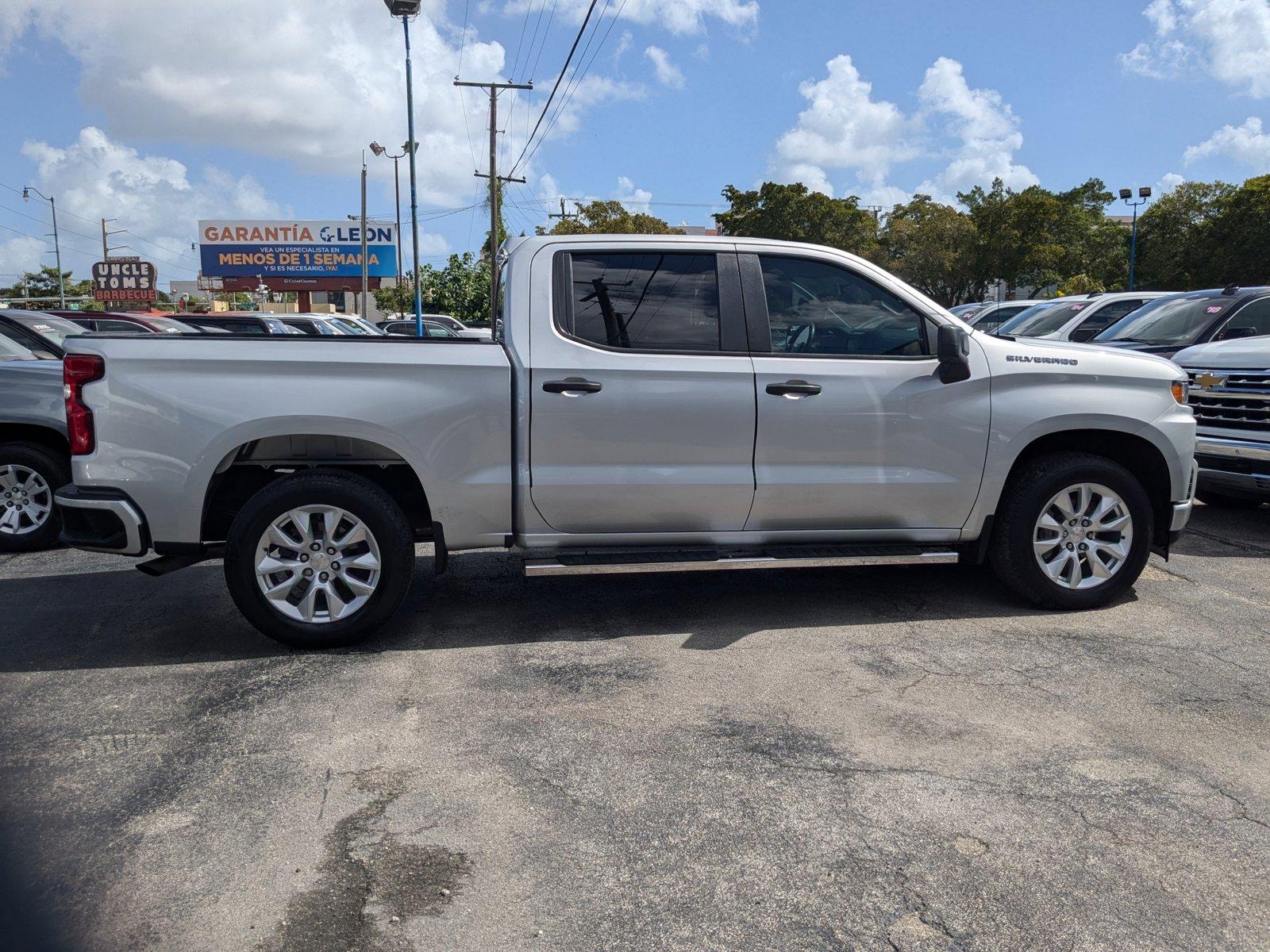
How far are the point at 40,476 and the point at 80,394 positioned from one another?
3.14 m

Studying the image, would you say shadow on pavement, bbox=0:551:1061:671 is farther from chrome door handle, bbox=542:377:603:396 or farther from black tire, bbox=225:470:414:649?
chrome door handle, bbox=542:377:603:396

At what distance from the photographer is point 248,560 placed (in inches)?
193

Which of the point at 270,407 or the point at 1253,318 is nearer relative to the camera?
the point at 270,407

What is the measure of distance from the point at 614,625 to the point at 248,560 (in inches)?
73.8

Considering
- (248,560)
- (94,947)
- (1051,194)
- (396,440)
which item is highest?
(1051,194)

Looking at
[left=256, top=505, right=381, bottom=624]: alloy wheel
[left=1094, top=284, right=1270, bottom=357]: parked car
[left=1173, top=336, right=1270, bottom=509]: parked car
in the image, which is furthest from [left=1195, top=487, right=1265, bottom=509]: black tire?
[left=256, top=505, right=381, bottom=624]: alloy wheel

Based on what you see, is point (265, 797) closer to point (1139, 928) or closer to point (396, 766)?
point (396, 766)

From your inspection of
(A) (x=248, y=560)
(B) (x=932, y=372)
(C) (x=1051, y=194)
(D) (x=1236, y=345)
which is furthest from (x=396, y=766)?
(C) (x=1051, y=194)

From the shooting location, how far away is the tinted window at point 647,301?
523 centimetres

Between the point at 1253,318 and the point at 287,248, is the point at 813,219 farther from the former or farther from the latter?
the point at 1253,318

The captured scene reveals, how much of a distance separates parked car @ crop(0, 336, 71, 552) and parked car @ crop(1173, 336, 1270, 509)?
27.0 ft

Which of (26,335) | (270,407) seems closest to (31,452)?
(26,335)

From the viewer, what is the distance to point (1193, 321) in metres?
10.5

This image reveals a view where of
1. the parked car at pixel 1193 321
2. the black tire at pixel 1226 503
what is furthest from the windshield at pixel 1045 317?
the black tire at pixel 1226 503
